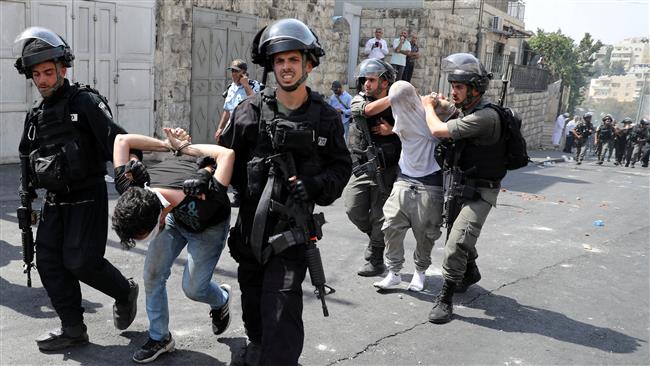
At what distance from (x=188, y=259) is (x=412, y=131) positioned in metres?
2.22

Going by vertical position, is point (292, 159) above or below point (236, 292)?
above

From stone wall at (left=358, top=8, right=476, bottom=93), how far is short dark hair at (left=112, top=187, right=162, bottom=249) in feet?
47.3

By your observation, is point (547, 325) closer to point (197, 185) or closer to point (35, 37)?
point (197, 185)

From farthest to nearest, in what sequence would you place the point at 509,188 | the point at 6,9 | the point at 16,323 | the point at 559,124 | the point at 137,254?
the point at 559,124 < the point at 509,188 < the point at 6,9 < the point at 137,254 < the point at 16,323

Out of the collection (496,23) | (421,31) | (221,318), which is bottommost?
(221,318)

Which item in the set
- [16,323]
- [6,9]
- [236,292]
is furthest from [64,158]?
[6,9]

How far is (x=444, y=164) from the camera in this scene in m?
4.79

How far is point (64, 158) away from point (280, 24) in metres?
1.52

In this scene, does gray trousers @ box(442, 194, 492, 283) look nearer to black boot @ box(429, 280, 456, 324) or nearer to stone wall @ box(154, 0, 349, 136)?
black boot @ box(429, 280, 456, 324)

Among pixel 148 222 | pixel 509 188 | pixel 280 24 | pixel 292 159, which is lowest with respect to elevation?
pixel 509 188

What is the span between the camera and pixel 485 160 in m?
4.66

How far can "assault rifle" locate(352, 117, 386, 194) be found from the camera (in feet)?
17.4

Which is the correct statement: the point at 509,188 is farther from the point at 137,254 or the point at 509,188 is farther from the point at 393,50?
the point at 137,254

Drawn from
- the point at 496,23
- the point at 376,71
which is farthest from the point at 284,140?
the point at 496,23
